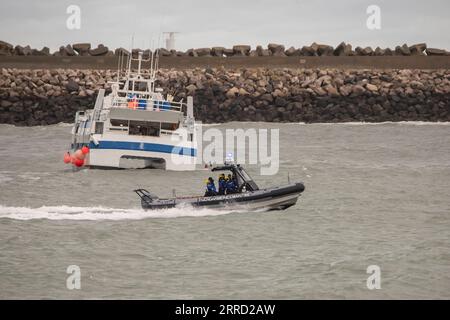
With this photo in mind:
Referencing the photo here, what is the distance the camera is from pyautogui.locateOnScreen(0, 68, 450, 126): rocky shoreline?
213ft

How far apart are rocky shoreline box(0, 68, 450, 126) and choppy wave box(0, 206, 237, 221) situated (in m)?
34.5

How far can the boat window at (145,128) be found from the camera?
41625mm

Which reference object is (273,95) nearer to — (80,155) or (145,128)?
(145,128)

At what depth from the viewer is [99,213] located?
3006 centimetres

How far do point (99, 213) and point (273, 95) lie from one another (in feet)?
121

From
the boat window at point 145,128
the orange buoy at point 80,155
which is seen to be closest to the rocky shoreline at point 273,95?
the boat window at point 145,128

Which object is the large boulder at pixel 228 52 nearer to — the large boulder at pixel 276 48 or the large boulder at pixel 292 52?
the large boulder at pixel 276 48

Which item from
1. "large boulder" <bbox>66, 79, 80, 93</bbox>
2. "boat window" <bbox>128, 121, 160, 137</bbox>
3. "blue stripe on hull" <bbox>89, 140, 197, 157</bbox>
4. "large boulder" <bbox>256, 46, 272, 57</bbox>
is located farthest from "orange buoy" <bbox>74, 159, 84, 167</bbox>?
"large boulder" <bbox>256, 46, 272, 57</bbox>

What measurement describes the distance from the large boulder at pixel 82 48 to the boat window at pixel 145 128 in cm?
3866

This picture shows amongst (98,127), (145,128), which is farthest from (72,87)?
(145,128)

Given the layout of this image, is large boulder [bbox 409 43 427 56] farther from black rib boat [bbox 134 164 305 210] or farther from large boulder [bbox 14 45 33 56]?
black rib boat [bbox 134 164 305 210]

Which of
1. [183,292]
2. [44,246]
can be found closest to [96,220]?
[44,246]

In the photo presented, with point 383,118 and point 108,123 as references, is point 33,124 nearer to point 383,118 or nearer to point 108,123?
point 383,118

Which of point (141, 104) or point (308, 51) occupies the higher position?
point (308, 51)
